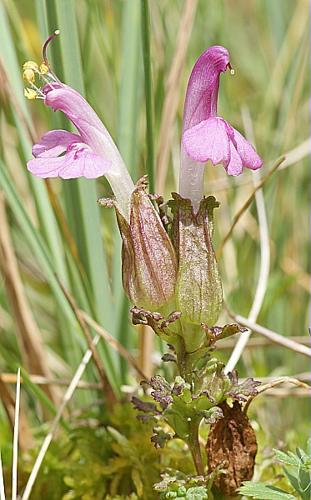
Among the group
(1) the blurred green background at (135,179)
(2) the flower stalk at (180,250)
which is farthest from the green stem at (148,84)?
(2) the flower stalk at (180,250)

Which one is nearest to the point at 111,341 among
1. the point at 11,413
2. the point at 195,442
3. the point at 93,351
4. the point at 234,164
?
the point at 93,351

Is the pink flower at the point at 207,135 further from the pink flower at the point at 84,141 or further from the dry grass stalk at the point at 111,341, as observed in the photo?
the dry grass stalk at the point at 111,341

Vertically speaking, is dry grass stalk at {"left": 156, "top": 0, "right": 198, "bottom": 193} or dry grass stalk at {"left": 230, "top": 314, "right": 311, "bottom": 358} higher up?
dry grass stalk at {"left": 156, "top": 0, "right": 198, "bottom": 193}

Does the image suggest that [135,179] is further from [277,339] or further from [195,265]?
[195,265]

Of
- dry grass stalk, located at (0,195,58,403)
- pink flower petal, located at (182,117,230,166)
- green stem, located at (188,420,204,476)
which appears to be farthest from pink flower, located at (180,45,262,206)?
dry grass stalk, located at (0,195,58,403)

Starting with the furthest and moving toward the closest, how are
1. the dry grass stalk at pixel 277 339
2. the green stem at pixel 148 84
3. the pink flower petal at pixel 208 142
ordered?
the dry grass stalk at pixel 277 339, the green stem at pixel 148 84, the pink flower petal at pixel 208 142

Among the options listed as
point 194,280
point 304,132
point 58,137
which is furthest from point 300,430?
point 304,132

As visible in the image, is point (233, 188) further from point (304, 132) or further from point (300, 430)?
point (300, 430)

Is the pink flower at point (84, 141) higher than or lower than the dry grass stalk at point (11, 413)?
higher

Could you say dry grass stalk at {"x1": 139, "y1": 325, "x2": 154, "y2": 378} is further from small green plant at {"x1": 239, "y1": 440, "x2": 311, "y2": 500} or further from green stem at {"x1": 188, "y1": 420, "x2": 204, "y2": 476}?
small green plant at {"x1": 239, "y1": 440, "x2": 311, "y2": 500}
